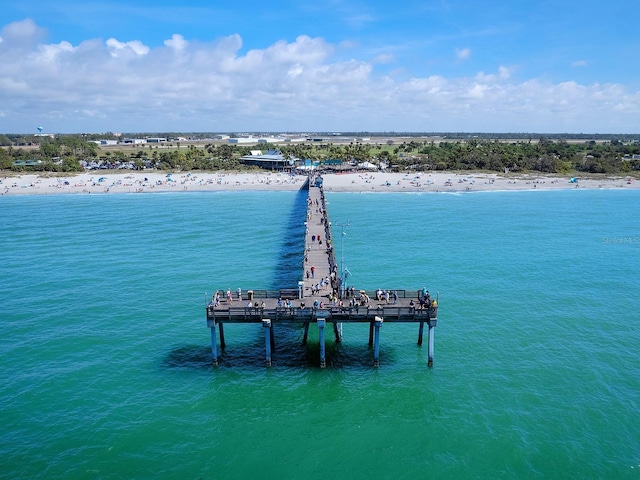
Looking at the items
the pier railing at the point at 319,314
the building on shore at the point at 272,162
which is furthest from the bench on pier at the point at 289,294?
the building on shore at the point at 272,162

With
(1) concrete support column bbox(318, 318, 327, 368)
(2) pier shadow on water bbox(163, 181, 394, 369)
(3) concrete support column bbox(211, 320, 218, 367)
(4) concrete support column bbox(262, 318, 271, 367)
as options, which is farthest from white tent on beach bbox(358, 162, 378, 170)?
(3) concrete support column bbox(211, 320, 218, 367)

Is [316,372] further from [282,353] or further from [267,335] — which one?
[267,335]

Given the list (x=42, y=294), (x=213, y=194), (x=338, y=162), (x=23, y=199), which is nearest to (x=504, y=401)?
(x=42, y=294)

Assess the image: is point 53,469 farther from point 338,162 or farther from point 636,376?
point 338,162

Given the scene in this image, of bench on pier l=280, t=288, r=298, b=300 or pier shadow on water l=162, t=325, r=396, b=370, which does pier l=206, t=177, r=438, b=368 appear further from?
pier shadow on water l=162, t=325, r=396, b=370

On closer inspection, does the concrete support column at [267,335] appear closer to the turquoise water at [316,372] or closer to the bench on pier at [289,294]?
the turquoise water at [316,372]

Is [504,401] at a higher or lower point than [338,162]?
lower
